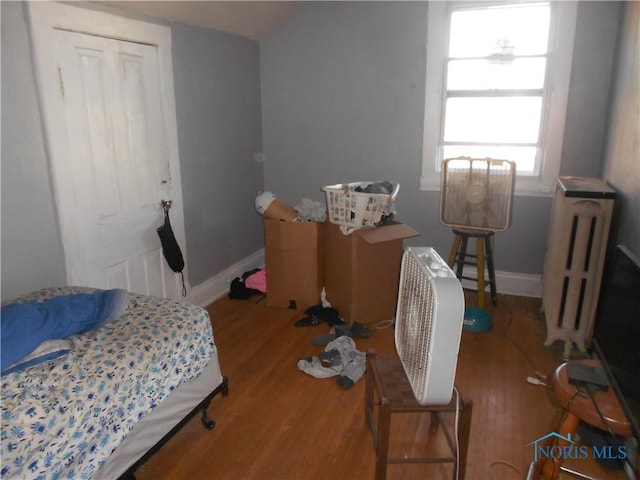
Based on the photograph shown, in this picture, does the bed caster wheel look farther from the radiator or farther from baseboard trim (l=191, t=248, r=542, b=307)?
the radiator

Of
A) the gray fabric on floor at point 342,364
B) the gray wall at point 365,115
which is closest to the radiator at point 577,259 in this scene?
the gray wall at point 365,115

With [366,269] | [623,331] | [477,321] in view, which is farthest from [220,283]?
[623,331]

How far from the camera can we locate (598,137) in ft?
10.4

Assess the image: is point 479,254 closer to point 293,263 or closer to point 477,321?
point 477,321

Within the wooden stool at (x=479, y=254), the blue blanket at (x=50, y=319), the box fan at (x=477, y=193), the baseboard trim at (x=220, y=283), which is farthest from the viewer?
the baseboard trim at (x=220, y=283)

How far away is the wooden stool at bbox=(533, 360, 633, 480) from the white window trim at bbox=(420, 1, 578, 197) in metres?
1.95

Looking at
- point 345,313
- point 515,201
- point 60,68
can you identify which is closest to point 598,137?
point 515,201

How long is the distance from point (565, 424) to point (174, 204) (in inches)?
97.7

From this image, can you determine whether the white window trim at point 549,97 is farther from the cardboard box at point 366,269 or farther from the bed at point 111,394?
the bed at point 111,394

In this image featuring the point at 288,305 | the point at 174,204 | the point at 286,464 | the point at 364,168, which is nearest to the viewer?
the point at 286,464

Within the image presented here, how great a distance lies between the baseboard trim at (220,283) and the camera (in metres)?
3.38

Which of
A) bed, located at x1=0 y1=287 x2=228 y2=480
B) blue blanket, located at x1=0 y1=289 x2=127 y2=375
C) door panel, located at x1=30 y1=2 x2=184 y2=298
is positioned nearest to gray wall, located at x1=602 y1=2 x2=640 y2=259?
bed, located at x1=0 y1=287 x2=228 y2=480

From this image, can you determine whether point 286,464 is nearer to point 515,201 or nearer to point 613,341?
point 613,341

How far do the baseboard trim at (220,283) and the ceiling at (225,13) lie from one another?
1.81m
